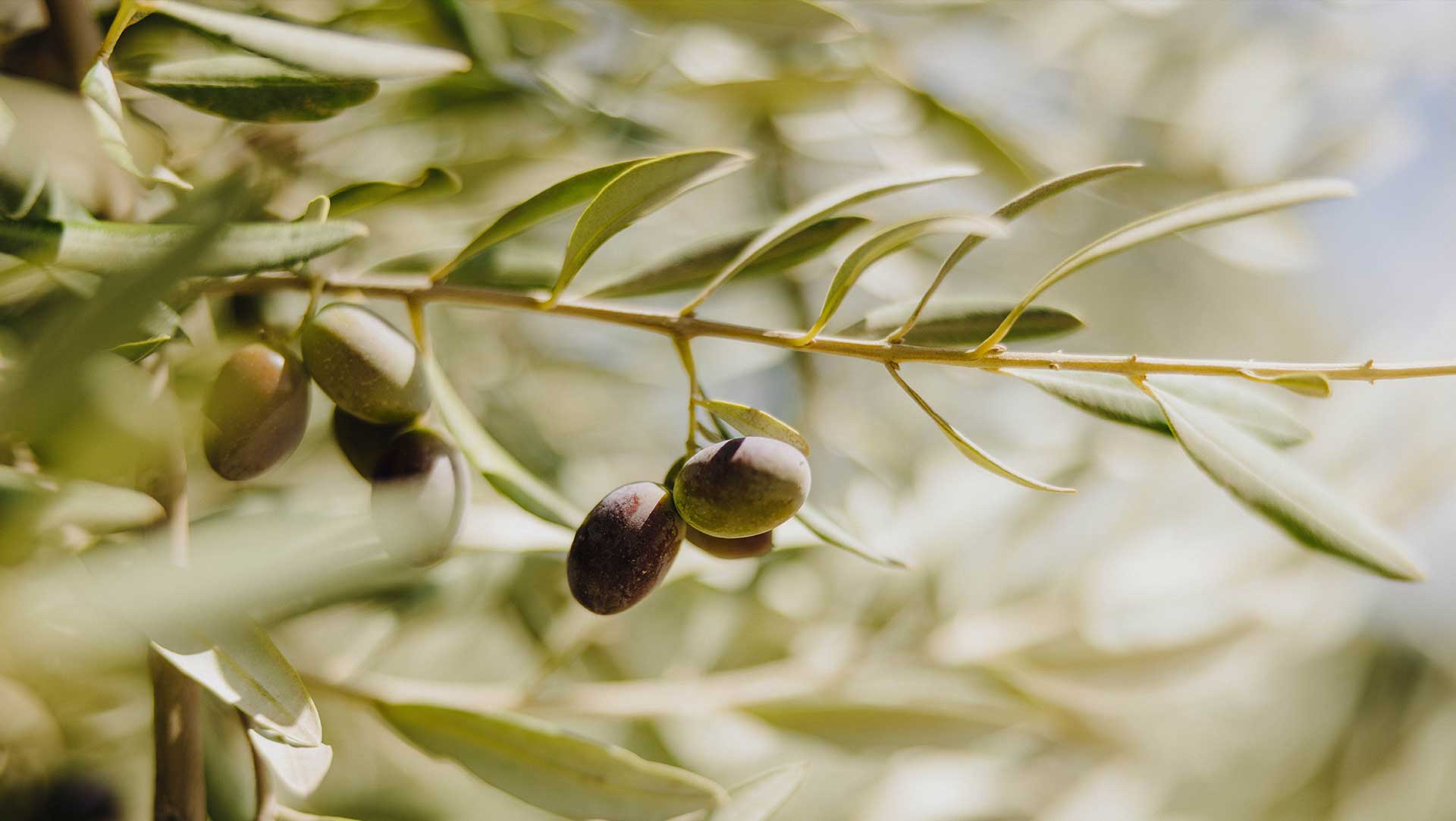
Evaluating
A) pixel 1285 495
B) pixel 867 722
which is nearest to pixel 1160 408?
pixel 1285 495

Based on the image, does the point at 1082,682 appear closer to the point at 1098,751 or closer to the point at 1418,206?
the point at 1098,751

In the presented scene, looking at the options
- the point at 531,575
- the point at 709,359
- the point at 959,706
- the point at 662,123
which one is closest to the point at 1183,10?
the point at 662,123

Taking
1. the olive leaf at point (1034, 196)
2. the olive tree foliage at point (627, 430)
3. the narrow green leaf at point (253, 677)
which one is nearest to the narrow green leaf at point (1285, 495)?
the olive tree foliage at point (627, 430)

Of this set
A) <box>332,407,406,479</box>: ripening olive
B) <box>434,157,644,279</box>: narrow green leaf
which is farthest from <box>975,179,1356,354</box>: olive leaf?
<box>332,407,406,479</box>: ripening olive

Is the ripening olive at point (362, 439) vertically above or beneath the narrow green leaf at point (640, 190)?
beneath

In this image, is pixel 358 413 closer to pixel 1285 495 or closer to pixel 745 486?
pixel 745 486

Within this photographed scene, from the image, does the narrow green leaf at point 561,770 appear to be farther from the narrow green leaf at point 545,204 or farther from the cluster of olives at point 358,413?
the narrow green leaf at point 545,204
